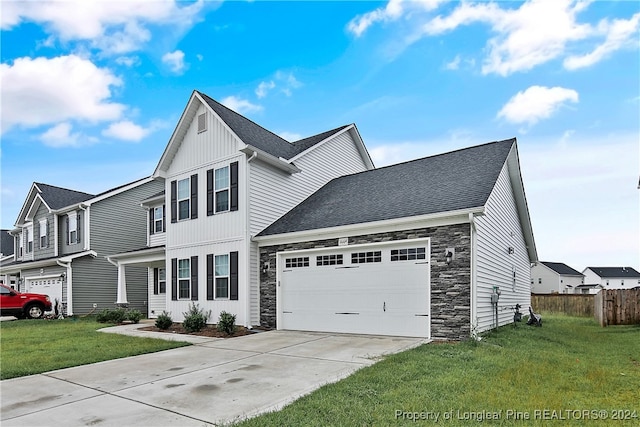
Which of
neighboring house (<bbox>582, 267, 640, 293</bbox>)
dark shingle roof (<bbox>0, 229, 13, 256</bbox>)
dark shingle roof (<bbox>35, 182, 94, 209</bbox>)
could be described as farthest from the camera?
neighboring house (<bbox>582, 267, 640, 293</bbox>)

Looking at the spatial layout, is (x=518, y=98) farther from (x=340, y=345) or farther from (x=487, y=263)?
(x=340, y=345)

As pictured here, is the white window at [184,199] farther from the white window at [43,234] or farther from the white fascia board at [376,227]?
the white window at [43,234]

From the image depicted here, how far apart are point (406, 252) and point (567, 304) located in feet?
57.0

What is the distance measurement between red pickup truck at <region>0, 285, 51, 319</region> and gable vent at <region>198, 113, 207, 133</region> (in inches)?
478

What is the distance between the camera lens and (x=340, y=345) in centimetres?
937

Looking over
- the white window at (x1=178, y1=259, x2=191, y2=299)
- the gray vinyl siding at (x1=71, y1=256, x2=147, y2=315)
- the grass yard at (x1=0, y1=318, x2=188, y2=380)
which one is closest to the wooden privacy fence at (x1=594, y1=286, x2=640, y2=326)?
the grass yard at (x1=0, y1=318, x2=188, y2=380)

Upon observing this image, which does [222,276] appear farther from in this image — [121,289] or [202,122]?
[121,289]

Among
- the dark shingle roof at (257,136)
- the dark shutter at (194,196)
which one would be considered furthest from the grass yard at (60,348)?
the dark shingle roof at (257,136)

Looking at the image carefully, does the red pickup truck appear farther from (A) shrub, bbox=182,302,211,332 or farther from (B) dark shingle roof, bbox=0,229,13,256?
(B) dark shingle roof, bbox=0,229,13,256

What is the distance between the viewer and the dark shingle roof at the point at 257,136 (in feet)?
45.6

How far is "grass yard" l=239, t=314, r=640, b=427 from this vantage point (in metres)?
4.31

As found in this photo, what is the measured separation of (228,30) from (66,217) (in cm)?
1462

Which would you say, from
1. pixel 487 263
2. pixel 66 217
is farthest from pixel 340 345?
→ pixel 66 217

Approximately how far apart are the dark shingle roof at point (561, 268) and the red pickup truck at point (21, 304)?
55890 mm
